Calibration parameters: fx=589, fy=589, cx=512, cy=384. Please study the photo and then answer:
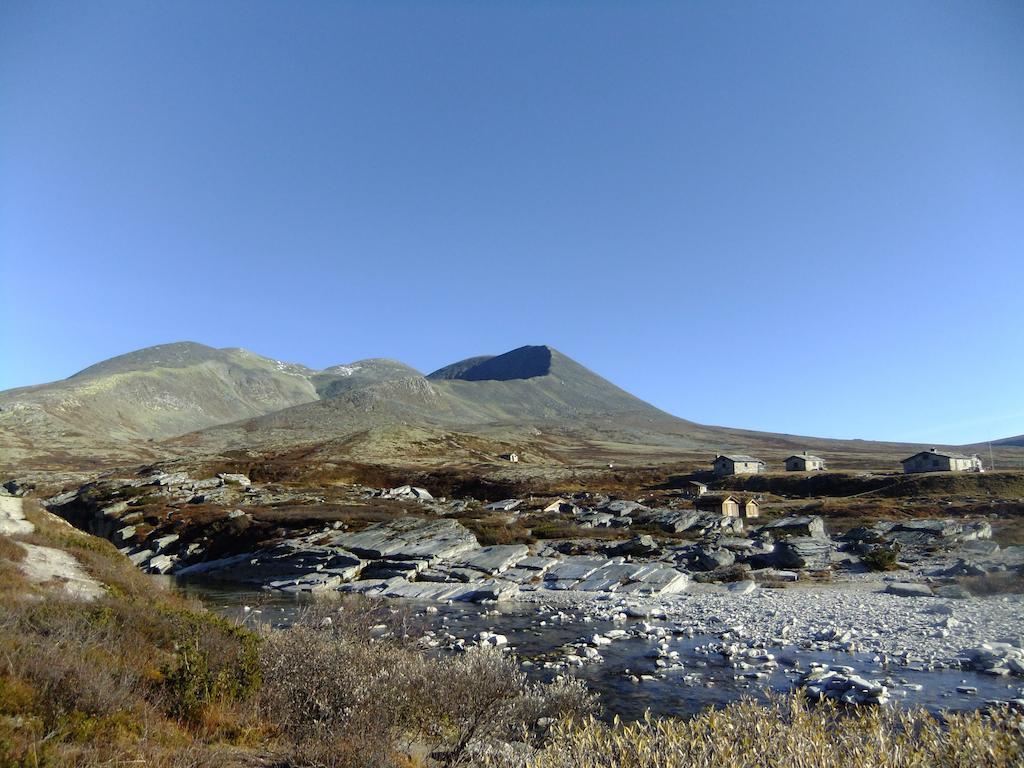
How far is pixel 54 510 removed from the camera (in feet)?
221

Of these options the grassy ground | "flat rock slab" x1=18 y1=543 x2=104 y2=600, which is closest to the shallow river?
the grassy ground

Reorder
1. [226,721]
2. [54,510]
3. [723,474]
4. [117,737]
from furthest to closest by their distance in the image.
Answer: [723,474]
[54,510]
[226,721]
[117,737]

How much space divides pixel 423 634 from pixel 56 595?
37.2 ft

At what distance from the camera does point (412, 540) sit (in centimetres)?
4341

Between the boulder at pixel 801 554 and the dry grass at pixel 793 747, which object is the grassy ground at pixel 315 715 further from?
the boulder at pixel 801 554

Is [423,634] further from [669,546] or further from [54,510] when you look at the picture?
[54,510]

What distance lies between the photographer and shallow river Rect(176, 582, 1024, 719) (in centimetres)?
1364

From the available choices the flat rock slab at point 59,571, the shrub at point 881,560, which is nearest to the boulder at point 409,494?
the shrub at point 881,560

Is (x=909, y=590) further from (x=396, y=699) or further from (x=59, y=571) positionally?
(x=59, y=571)

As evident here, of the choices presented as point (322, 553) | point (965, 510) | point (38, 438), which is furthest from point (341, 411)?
point (965, 510)

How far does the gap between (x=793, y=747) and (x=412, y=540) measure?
40257mm

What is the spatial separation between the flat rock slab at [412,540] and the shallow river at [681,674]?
52.0 feet

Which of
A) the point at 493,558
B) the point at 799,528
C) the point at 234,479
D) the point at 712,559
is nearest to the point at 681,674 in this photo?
the point at 712,559

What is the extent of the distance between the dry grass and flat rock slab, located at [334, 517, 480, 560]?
35.1m
